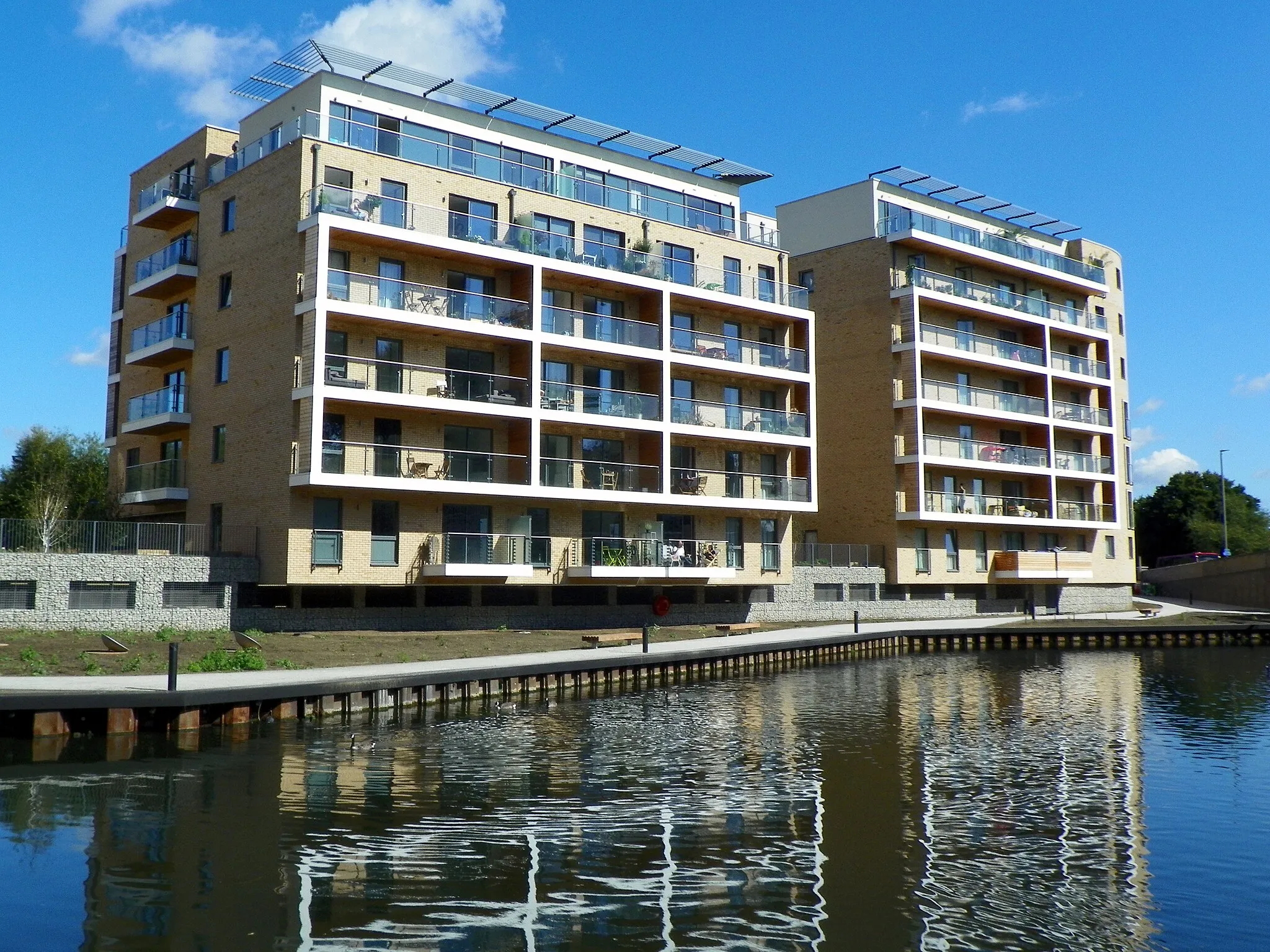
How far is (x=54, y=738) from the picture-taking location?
21.2 m

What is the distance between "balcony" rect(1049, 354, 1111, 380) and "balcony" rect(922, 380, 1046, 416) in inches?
128

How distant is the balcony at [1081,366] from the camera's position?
66.2m

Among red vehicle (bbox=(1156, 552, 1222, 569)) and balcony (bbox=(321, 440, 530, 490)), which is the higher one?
balcony (bbox=(321, 440, 530, 490))

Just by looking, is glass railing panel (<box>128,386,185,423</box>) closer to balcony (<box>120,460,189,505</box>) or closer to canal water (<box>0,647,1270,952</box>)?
balcony (<box>120,460,189,505</box>)

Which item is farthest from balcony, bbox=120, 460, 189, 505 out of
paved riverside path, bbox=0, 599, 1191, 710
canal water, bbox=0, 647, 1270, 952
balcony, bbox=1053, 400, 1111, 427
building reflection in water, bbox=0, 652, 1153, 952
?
balcony, bbox=1053, 400, 1111, 427

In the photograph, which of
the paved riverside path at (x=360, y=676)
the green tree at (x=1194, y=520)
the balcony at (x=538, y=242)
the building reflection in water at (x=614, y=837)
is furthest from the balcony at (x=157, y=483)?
the green tree at (x=1194, y=520)

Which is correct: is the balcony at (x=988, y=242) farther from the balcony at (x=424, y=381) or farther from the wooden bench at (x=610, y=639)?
the wooden bench at (x=610, y=639)

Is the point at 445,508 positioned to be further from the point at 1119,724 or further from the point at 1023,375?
the point at 1023,375

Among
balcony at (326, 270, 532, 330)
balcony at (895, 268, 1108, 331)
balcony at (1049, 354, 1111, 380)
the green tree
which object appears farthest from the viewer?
the green tree

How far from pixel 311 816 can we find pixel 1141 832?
11415mm

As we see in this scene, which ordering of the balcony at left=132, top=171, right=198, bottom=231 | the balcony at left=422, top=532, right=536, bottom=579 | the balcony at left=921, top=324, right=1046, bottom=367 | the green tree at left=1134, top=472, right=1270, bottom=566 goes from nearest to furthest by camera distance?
the balcony at left=422, top=532, right=536, bottom=579
the balcony at left=132, top=171, right=198, bottom=231
the balcony at left=921, top=324, right=1046, bottom=367
the green tree at left=1134, top=472, right=1270, bottom=566

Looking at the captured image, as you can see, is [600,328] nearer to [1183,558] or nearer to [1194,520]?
[1183,558]

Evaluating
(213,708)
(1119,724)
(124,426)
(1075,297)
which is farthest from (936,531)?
(213,708)

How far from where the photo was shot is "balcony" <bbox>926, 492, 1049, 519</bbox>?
191 feet
